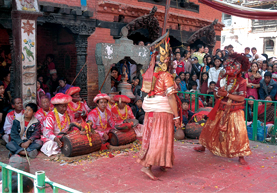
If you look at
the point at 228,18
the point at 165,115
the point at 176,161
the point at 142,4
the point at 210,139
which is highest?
the point at 228,18

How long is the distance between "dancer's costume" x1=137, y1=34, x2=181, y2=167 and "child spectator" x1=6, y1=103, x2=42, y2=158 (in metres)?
2.39

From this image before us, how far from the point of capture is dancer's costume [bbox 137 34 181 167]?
15.1 feet

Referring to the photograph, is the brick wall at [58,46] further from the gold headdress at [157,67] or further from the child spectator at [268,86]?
the child spectator at [268,86]

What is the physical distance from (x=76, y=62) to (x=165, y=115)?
6232 millimetres

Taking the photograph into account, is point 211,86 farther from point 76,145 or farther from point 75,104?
point 76,145

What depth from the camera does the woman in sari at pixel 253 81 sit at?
8.65 meters

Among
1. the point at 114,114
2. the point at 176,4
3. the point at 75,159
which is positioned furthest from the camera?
the point at 176,4

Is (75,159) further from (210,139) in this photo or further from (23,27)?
(23,27)

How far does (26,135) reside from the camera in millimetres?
5934

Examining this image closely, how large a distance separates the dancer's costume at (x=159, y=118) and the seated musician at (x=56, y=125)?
198 centimetres


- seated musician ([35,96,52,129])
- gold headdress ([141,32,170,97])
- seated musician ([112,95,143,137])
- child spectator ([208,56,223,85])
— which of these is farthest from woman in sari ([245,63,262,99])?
seated musician ([35,96,52,129])

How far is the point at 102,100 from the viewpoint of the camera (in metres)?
6.89

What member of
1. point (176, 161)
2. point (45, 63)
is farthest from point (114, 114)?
point (45, 63)

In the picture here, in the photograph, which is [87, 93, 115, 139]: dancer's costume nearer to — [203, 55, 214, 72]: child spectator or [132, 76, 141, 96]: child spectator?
[132, 76, 141, 96]: child spectator
